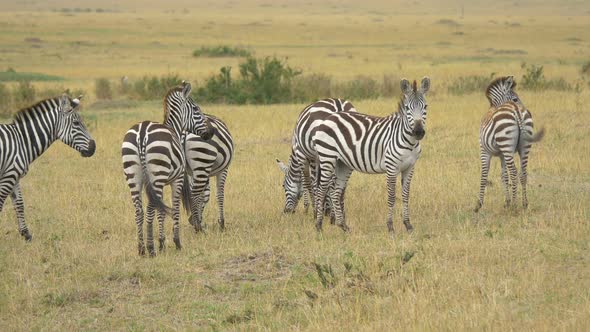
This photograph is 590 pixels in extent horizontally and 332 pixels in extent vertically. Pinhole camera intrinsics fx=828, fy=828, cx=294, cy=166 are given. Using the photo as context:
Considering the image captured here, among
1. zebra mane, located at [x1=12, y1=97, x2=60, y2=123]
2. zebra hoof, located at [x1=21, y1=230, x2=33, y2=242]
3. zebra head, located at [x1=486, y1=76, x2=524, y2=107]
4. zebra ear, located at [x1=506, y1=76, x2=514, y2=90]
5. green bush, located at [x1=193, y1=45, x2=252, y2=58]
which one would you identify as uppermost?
green bush, located at [x1=193, y1=45, x2=252, y2=58]

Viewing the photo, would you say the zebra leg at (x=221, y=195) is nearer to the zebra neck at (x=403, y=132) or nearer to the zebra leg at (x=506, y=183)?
the zebra neck at (x=403, y=132)

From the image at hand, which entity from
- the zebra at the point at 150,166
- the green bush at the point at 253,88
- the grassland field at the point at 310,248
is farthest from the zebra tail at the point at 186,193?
the green bush at the point at 253,88

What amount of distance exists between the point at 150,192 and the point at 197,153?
5.51 feet

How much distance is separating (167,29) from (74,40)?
1509cm

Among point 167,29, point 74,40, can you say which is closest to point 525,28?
point 167,29

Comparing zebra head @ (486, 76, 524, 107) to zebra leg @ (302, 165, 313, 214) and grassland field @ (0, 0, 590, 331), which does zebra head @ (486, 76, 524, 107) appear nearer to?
grassland field @ (0, 0, 590, 331)

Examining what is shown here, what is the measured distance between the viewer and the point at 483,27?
73.3m

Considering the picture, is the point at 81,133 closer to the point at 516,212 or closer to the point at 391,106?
the point at 516,212

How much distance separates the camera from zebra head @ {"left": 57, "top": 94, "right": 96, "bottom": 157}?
35.6 ft

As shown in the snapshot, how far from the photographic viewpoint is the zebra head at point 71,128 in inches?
427

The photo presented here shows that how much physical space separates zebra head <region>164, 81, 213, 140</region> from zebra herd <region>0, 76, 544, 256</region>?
13mm

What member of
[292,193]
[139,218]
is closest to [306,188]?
[292,193]

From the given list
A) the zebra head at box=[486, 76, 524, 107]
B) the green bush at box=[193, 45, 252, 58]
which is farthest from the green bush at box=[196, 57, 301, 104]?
the green bush at box=[193, 45, 252, 58]

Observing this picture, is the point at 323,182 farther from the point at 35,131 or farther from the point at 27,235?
the point at 27,235
